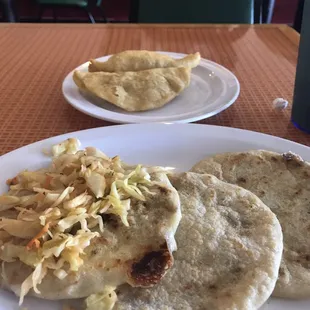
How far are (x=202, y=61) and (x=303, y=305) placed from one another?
112 cm

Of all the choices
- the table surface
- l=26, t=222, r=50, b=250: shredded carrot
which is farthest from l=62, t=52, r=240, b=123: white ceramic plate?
l=26, t=222, r=50, b=250: shredded carrot

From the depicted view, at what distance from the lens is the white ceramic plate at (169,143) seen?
→ 1160mm

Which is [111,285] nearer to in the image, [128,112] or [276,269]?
[276,269]

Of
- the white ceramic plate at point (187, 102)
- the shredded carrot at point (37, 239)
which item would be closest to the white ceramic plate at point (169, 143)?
the white ceramic plate at point (187, 102)

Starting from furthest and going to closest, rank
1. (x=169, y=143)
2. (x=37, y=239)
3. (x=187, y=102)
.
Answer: (x=187, y=102) → (x=169, y=143) → (x=37, y=239)

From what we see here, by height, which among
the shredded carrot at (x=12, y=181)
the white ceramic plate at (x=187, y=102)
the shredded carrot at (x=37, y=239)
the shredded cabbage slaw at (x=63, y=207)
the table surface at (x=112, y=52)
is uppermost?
the shredded carrot at (x=37, y=239)

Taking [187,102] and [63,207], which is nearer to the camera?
[63,207]

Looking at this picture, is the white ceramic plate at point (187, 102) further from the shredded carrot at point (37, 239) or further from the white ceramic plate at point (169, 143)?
the shredded carrot at point (37, 239)

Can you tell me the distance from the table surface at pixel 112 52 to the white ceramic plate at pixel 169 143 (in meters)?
0.15

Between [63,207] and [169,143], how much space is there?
0.44m

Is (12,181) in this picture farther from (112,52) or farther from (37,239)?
(112,52)

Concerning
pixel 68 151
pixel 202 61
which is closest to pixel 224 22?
pixel 202 61

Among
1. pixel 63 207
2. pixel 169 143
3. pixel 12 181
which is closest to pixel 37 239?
pixel 63 207

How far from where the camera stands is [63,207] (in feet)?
2.81
